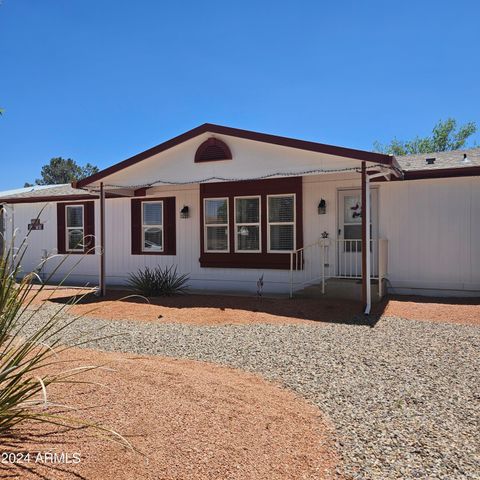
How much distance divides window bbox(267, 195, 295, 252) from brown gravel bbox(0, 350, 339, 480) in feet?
21.4

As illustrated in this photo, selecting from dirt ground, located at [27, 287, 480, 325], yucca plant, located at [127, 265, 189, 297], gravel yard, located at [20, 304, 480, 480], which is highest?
yucca plant, located at [127, 265, 189, 297]

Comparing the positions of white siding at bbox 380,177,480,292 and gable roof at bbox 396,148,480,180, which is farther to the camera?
white siding at bbox 380,177,480,292

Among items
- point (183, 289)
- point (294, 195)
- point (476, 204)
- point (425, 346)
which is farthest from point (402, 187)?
point (183, 289)

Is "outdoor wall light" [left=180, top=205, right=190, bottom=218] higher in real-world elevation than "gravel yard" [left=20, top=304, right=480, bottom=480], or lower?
higher

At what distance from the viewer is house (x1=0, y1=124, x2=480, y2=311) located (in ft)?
28.9

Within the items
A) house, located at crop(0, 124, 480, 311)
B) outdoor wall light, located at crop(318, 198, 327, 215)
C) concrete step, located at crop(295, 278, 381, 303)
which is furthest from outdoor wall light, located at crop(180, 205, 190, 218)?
concrete step, located at crop(295, 278, 381, 303)

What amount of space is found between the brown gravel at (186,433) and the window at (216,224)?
7.16 m

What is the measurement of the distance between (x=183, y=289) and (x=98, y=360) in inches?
252

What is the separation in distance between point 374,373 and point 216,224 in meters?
7.25

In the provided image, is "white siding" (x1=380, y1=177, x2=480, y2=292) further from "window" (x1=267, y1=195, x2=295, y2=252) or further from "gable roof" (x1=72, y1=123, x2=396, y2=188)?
"window" (x1=267, y1=195, x2=295, y2=252)

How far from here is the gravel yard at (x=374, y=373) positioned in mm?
2709

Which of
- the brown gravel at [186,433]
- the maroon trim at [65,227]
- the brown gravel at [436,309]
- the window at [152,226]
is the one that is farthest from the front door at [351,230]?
the maroon trim at [65,227]

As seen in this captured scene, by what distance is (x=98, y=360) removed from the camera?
426 cm

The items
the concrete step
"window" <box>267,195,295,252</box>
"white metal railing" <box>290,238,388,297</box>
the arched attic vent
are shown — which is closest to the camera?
the concrete step
